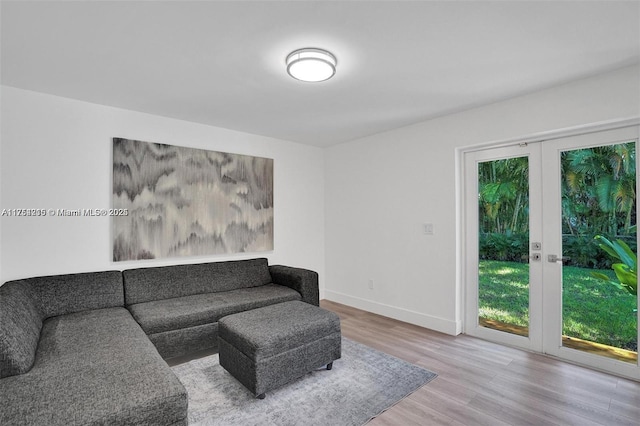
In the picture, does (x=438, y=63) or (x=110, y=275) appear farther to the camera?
(x=110, y=275)

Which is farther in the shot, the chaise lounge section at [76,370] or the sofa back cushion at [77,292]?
the sofa back cushion at [77,292]

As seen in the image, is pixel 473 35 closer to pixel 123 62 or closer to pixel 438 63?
pixel 438 63

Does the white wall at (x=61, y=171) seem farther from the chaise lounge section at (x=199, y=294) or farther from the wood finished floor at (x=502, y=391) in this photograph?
the wood finished floor at (x=502, y=391)

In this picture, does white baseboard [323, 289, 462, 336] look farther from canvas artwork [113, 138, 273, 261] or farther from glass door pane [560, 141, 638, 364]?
canvas artwork [113, 138, 273, 261]

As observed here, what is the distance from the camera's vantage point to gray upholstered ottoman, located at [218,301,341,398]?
7.00 ft

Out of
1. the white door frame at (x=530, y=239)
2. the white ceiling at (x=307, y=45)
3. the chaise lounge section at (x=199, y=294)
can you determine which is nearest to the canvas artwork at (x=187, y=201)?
the chaise lounge section at (x=199, y=294)

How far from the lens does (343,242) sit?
4.68 meters

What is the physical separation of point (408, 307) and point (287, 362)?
2050 mm

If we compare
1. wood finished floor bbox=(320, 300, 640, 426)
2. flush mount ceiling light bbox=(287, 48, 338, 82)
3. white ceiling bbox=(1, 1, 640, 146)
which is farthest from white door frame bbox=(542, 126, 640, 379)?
flush mount ceiling light bbox=(287, 48, 338, 82)

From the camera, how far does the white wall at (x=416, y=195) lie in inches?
103

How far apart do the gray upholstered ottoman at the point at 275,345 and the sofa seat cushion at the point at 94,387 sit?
0.57m

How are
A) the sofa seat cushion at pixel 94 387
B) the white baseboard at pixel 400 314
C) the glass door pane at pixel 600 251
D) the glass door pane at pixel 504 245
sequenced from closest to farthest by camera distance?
the sofa seat cushion at pixel 94 387, the glass door pane at pixel 600 251, the glass door pane at pixel 504 245, the white baseboard at pixel 400 314

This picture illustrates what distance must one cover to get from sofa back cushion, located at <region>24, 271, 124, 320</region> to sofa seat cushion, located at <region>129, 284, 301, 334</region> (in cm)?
23

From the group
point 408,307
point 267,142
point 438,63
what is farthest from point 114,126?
point 408,307
